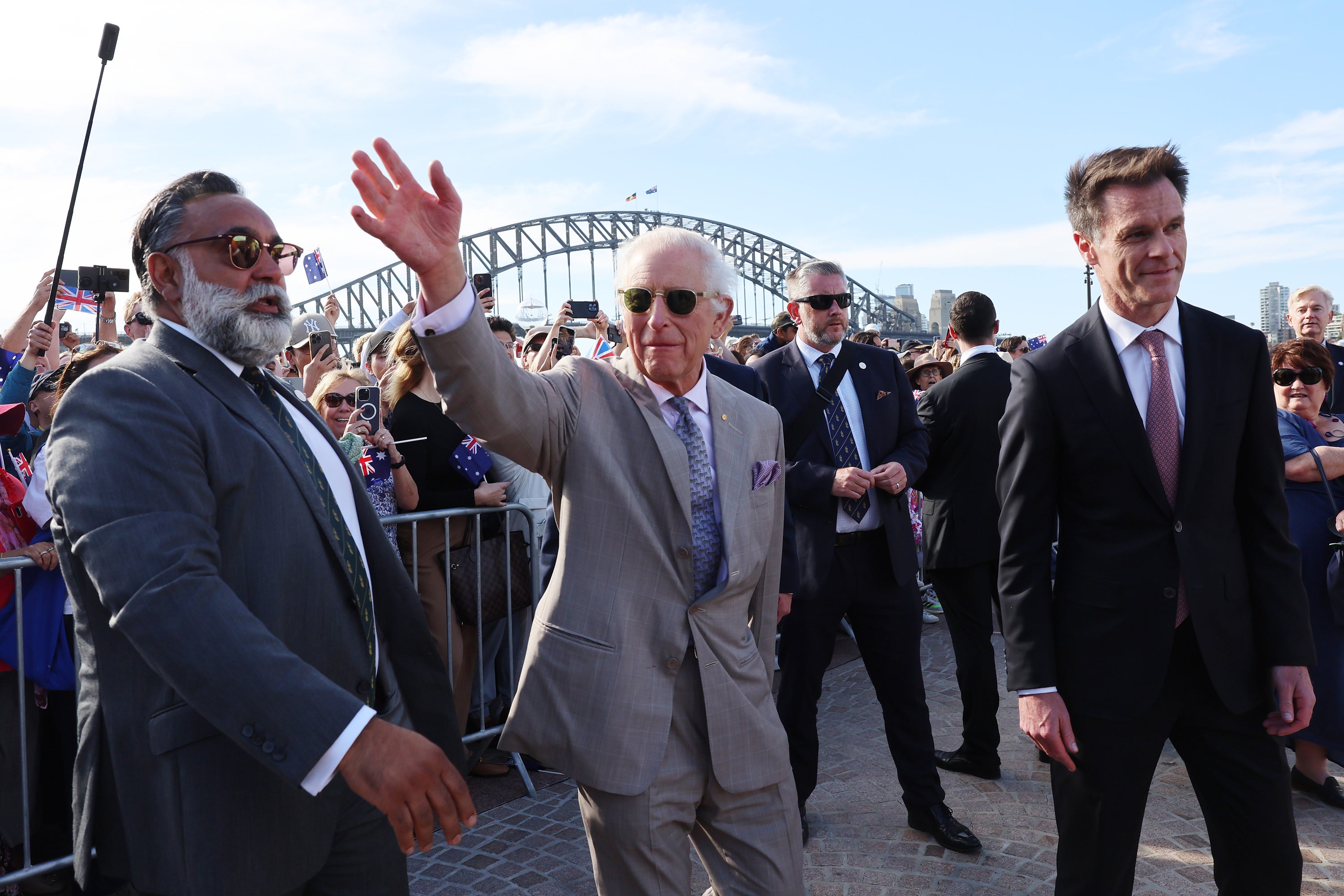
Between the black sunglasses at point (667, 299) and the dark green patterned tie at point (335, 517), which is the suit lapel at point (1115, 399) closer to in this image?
the black sunglasses at point (667, 299)

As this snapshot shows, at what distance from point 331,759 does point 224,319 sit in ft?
3.15

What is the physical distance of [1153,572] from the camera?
8.08 ft

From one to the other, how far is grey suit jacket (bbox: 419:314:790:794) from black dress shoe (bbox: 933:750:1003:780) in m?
2.60

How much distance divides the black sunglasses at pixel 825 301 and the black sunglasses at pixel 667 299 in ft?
6.59

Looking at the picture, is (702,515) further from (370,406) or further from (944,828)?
(370,406)

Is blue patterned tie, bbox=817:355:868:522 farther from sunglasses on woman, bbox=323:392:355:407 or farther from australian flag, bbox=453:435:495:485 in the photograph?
sunglasses on woman, bbox=323:392:355:407

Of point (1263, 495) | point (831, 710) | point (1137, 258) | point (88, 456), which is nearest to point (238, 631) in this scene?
point (88, 456)

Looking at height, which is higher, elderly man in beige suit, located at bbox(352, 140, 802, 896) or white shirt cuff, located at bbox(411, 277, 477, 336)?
white shirt cuff, located at bbox(411, 277, 477, 336)

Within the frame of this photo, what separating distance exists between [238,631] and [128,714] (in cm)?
42

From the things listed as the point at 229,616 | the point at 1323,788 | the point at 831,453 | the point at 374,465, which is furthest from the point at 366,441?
the point at 1323,788

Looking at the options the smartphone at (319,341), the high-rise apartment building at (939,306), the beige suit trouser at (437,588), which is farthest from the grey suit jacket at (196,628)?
the high-rise apartment building at (939,306)

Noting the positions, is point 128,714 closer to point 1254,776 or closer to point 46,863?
point 46,863

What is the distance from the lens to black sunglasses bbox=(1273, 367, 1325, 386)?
4.53 meters

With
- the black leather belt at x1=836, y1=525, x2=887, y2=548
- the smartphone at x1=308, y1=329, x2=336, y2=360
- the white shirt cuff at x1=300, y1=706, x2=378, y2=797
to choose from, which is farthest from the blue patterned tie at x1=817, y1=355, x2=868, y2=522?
the smartphone at x1=308, y1=329, x2=336, y2=360
